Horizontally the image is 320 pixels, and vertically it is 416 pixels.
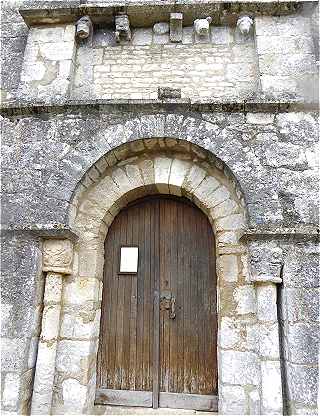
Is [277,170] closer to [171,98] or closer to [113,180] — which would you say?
[171,98]

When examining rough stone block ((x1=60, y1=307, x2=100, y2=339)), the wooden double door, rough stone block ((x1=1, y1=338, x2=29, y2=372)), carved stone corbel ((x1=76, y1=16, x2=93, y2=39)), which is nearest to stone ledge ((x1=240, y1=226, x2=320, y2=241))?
the wooden double door

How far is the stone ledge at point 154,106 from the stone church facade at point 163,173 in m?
0.01

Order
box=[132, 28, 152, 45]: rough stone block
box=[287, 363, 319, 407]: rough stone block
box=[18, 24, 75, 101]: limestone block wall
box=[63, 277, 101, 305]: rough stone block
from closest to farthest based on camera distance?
box=[287, 363, 319, 407]: rough stone block
box=[63, 277, 101, 305]: rough stone block
box=[18, 24, 75, 101]: limestone block wall
box=[132, 28, 152, 45]: rough stone block

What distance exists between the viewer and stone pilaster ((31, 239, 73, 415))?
2.83 meters

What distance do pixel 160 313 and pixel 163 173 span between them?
1.30 meters

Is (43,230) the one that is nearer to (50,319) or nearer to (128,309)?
(50,319)

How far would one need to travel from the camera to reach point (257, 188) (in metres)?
3.03

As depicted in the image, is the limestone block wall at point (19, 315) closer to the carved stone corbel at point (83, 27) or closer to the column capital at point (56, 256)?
the column capital at point (56, 256)

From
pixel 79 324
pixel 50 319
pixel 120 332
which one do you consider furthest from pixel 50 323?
pixel 120 332

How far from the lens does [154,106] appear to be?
3344 millimetres

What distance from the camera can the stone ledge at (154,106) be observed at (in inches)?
128

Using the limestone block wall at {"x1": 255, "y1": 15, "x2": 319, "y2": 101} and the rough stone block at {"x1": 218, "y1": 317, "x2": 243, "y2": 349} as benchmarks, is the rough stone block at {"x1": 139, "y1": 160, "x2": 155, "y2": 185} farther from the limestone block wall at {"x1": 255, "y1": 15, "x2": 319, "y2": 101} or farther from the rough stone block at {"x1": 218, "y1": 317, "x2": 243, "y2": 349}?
the rough stone block at {"x1": 218, "y1": 317, "x2": 243, "y2": 349}

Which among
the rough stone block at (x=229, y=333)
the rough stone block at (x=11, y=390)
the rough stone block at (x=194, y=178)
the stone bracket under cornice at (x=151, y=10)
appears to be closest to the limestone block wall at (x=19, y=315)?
the rough stone block at (x=11, y=390)

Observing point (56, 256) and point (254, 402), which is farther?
point (56, 256)
